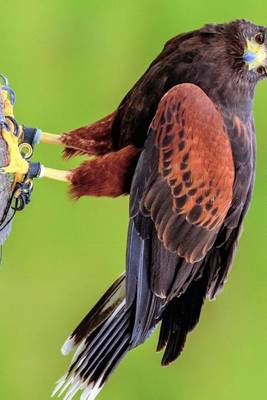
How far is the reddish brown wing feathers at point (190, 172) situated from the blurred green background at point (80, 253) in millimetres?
976

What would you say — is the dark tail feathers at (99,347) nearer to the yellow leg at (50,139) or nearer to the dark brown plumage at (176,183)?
the dark brown plumage at (176,183)

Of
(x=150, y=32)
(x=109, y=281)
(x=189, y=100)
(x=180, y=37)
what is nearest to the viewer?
(x=189, y=100)

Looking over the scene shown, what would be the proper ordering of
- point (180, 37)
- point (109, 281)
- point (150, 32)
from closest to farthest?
point (180, 37) < point (109, 281) < point (150, 32)

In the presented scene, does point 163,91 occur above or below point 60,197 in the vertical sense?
above

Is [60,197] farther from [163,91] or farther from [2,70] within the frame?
[163,91]

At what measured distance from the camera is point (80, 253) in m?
3.26

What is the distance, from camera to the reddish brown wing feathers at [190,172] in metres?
2.18

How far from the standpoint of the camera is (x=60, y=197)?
11.0ft

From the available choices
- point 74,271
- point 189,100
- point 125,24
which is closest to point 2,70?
point 125,24

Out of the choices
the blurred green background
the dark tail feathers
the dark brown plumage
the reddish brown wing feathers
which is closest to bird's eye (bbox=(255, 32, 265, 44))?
the dark brown plumage

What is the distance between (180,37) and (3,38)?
1107 mm

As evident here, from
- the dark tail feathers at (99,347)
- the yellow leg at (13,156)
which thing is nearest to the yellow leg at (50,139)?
the yellow leg at (13,156)

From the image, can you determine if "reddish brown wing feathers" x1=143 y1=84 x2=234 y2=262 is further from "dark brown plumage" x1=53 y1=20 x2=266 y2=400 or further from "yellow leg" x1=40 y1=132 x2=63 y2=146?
"yellow leg" x1=40 y1=132 x2=63 y2=146

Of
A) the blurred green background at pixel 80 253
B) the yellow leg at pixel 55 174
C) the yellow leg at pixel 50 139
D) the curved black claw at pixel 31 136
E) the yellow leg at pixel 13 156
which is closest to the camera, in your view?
the yellow leg at pixel 13 156
